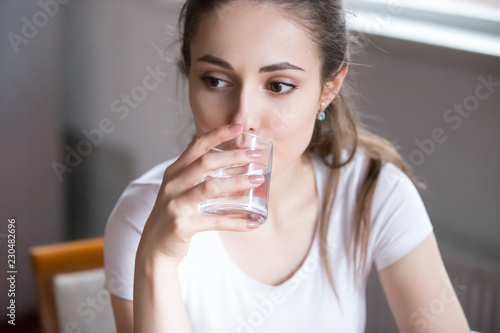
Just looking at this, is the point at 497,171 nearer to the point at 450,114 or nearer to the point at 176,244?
the point at 450,114

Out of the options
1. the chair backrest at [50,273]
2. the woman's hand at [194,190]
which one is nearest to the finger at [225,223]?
the woman's hand at [194,190]

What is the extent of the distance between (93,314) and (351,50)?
1.05m

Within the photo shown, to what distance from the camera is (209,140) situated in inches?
36.5

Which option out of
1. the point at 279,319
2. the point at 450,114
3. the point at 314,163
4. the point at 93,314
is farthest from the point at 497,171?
the point at 93,314

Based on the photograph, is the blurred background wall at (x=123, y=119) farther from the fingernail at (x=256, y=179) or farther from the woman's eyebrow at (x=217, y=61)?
the fingernail at (x=256, y=179)

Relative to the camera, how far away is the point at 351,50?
1.40 m

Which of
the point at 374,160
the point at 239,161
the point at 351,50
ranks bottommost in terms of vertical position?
the point at 239,161

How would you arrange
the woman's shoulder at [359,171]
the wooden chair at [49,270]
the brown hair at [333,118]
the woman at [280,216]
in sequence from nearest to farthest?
the woman at [280,216] → the brown hair at [333,118] → the woman's shoulder at [359,171] → the wooden chair at [49,270]

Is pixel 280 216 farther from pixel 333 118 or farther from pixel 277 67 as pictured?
pixel 277 67

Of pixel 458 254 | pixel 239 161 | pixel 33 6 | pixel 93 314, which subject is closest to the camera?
pixel 239 161

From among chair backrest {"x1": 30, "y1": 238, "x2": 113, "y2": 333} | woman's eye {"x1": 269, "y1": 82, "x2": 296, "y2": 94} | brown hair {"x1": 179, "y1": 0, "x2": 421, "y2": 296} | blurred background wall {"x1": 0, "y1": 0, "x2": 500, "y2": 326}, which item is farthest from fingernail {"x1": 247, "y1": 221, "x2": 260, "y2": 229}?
blurred background wall {"x1": 0, "y1": 0, "x2": 500, "y2": 326}

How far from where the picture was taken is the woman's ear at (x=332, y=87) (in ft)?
4.15

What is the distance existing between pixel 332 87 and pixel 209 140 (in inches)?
18.2

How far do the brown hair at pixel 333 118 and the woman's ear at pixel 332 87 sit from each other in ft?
0.04
